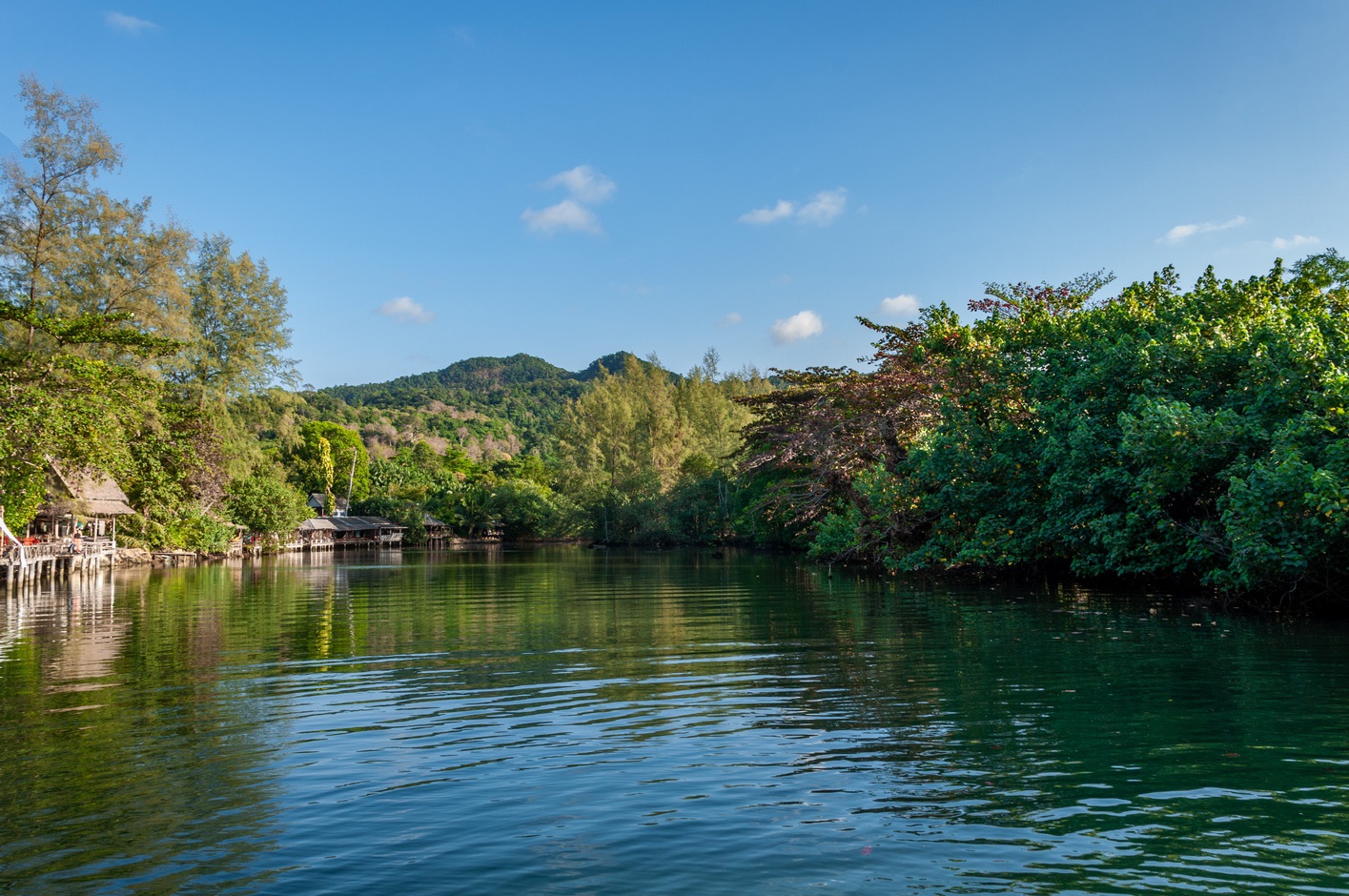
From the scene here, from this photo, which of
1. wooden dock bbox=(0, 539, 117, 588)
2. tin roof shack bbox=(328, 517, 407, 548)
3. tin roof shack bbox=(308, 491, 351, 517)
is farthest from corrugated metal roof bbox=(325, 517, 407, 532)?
wooden dock bbox=(0, 539, 117, 588)

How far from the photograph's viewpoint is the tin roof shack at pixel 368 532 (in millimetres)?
80175

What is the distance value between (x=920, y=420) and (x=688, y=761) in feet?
90.5

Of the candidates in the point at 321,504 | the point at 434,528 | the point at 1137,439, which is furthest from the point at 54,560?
the point at 434,528

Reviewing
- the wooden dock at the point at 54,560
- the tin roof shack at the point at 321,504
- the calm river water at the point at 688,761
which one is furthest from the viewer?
the tin roof shack at the point at 321,504

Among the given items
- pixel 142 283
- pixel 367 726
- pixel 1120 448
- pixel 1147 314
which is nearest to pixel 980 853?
pixel 367 726

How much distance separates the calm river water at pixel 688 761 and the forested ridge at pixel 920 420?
2.89m

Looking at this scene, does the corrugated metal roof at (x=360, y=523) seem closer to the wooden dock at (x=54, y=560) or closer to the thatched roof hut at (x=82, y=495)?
the wooden dock at (x=54, y=560)

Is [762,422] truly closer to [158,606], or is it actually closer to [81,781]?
[158,606]

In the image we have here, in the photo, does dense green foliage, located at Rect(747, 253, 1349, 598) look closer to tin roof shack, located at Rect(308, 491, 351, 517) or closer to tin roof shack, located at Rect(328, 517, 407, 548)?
tin roof shack, located at Rect(328, 517, 407, 548)

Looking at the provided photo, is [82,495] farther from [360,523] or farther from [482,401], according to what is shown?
[482,401]

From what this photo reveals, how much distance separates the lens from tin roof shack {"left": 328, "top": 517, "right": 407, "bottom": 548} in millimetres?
80175

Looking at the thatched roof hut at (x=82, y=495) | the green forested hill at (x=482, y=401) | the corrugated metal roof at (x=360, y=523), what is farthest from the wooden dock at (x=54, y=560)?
the green forested hill at (x=482, y=401)

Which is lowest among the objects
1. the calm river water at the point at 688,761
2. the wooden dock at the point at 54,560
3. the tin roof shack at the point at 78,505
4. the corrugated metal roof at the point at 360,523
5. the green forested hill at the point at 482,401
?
the calm river water at the point at 688,761

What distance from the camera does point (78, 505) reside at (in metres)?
36.2
